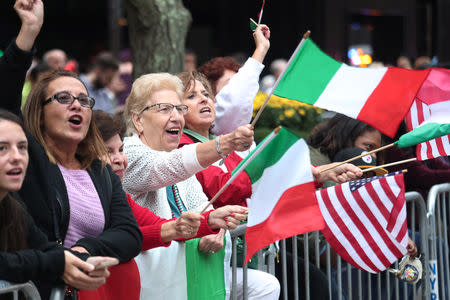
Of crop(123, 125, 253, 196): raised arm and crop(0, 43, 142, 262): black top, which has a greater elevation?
crop(123, 125, 253, 196): raised arm

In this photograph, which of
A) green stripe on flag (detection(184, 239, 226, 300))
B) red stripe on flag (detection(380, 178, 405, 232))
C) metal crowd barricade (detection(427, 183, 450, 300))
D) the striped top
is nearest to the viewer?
the striped top

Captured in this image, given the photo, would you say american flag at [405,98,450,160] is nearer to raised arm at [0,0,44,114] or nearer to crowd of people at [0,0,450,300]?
crowd of people at [0,0,450,300]

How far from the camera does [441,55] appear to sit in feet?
46.1

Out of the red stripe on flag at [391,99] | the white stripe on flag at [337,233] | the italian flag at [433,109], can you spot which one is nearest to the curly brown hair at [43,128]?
the red stripe on flag at [391,99]

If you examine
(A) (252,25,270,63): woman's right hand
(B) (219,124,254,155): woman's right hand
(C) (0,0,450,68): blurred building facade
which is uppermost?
(C) (0,0,450,68): blurred building facade

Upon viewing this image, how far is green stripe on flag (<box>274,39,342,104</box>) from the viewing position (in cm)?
421

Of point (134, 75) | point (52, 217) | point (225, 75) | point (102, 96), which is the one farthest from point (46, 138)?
point (102, 96)

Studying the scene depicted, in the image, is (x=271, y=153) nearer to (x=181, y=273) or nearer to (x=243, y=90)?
(x=181, y=273)

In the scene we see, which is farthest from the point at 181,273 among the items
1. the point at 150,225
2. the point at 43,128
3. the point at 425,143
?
the point at 425,143

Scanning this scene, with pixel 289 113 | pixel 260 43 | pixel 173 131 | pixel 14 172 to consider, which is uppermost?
pixel 289 113

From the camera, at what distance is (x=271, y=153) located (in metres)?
3.93

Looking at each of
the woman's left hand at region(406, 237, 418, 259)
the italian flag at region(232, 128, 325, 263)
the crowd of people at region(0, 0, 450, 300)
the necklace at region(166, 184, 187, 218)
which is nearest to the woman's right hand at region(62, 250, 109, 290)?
the crowd of people at region(0, 0, 450, 300)

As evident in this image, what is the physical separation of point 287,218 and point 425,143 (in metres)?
1.56

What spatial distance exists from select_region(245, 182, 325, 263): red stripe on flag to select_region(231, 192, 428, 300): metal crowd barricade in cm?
63
